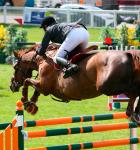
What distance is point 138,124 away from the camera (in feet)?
26.6

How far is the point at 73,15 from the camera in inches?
1325

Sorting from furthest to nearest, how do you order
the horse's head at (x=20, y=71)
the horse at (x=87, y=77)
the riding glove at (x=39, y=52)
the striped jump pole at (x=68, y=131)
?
the horse's head at (x=20, y=71) < the riding glove at (x=39, y=52) < the horse at (x=87, y=77) < the striped jump pole at (x=68, y=131)

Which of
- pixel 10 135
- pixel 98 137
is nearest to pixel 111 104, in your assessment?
pixel 98 137

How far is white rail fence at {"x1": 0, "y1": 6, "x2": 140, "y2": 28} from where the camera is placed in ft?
110

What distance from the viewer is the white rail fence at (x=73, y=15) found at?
33.6 meters

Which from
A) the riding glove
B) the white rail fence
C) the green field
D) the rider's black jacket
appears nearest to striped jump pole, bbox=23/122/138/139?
the rider's black jacket

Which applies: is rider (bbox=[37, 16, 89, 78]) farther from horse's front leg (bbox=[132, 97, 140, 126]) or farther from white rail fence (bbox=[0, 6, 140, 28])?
white rail fence (bbox=[0, 6, 140, 28])

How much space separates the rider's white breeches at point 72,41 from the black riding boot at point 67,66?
0.12 meters

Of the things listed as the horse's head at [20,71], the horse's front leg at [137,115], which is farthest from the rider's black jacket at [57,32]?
the horse's front leg at [137,115]

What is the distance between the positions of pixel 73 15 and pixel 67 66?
24.6 meters

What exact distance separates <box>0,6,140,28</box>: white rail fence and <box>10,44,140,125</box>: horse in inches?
899

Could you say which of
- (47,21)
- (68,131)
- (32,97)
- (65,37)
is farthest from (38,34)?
(68,131)

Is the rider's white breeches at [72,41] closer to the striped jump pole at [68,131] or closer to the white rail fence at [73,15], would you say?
the striped jump pole at [68,131]

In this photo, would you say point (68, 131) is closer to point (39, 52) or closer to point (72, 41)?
point (72, 41)
